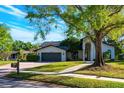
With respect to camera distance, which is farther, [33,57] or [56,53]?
[56,53]

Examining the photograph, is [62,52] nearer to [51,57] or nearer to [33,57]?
[51,57]

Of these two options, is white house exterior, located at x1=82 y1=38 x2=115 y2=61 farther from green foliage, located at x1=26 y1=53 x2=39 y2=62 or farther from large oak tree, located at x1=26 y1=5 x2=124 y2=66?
large oak tree, located at x1=26 y1=5 x2=124 y2=66

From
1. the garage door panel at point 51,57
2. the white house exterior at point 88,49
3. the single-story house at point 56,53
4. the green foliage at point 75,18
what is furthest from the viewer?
the single-story house at point 56,53

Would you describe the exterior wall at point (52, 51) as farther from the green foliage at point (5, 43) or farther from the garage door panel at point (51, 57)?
the green foliage at point (5, 43)

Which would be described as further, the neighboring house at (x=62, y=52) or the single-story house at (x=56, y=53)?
the single-story house at (x=56, y=53)

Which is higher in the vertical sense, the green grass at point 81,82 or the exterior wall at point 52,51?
the exterior wall at point 52,51

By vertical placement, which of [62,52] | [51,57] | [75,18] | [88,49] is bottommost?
[51,57]

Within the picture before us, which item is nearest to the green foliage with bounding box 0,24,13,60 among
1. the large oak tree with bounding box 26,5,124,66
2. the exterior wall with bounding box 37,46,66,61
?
the exterior wall with bounding box 37,46,66,61

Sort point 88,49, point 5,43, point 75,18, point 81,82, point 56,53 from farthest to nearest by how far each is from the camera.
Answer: point 56,53
point 88,49
point 5,43
point 75,18
point 81,82

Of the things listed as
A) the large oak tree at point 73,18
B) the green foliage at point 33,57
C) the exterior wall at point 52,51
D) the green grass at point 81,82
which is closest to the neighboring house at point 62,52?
the exterior wall at point 52,51

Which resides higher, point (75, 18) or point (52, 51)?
point (75, 18)

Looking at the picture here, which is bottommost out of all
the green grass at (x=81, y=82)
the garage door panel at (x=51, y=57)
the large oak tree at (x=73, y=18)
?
the green grass at (x=81, y=82)

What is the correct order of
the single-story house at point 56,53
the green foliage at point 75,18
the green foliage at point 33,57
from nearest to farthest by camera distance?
the green foliage at point 75,18
the green foliage at point 33,57
the single-story house at point 56,53

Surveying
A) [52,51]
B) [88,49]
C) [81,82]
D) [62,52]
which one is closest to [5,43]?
[52,51]
